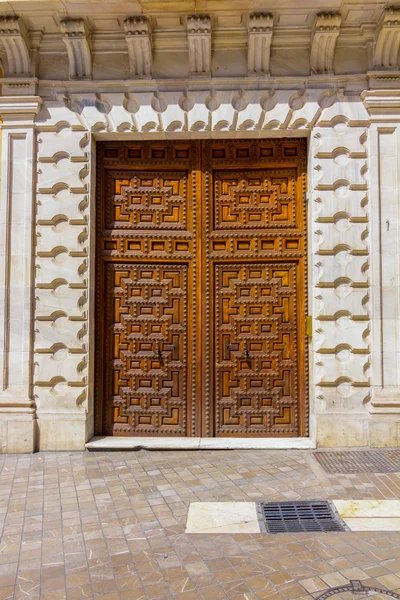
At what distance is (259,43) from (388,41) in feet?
5.03

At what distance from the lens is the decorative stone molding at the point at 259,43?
527 centimetres

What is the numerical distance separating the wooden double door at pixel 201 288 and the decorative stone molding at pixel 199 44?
867 mm

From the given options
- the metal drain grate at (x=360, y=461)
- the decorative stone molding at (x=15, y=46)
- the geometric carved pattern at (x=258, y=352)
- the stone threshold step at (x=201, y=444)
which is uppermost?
the decorative stone molding at (x=15, y=46)

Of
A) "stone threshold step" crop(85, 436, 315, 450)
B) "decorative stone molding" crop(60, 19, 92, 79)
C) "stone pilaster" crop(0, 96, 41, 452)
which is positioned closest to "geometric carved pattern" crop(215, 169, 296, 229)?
"decorative stone molding" crop(60, 19, 92, 79)

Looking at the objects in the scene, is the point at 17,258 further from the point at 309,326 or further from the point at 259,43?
the point at 259,43

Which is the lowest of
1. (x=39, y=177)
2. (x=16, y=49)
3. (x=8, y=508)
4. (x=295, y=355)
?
(x=8, y=508)

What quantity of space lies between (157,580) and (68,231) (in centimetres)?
404

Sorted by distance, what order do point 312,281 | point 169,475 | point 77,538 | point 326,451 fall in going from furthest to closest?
point 312,281, point 326,451, point 169,475, point 77,538

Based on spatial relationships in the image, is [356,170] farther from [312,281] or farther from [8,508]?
[8,508]

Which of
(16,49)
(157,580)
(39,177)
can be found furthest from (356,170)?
(157,580)

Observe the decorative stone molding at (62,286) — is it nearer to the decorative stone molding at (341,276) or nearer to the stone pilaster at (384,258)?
the decorative stone molding at (341,276)

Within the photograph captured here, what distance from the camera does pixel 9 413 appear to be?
17.7ft

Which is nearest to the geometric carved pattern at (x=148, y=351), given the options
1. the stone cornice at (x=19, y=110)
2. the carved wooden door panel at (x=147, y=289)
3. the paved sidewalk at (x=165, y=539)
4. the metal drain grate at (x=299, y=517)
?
the carved wooden door panel at (x=147, y=289)

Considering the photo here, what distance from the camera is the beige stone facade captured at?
5375 mm
